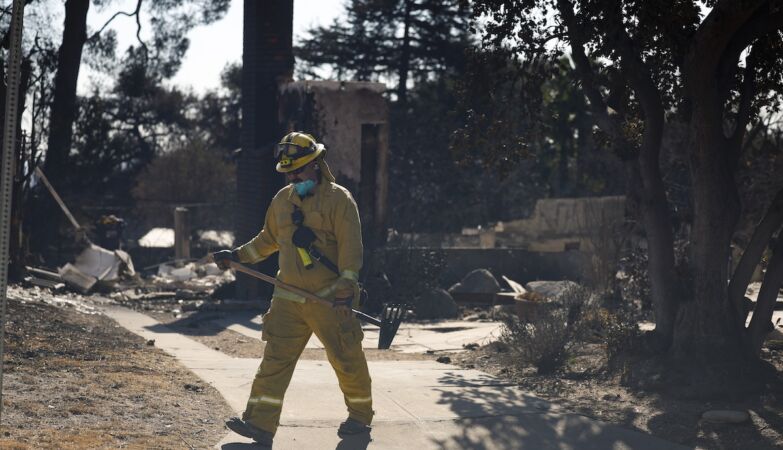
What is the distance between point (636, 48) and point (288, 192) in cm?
401

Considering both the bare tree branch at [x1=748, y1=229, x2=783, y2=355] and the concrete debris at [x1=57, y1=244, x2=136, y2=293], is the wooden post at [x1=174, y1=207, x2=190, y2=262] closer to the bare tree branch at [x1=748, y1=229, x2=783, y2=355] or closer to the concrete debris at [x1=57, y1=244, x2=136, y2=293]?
the concrete debris at [x1=57, y1=244, x2=136, y2=293]

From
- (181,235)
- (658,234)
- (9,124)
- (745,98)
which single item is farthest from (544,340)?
(181,235)

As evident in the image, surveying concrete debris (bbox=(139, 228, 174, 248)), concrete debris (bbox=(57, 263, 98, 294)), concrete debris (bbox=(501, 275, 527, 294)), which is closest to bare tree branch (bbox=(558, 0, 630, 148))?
concrete debris (bbox=(501, 275, 527, 294))

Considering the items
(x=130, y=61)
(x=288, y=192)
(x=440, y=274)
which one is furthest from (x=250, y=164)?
(x=130, y=61)

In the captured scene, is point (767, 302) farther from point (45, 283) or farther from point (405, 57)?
point (405, 57)

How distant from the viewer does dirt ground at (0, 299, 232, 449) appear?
620cm

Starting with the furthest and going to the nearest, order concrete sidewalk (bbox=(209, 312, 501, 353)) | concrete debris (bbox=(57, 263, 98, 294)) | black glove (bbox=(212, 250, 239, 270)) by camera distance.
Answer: concrete debris (bbox=(57, 263, 98, 294)) < concrete sidewalk (bbox=(209, 312, 501, 353)) < black glove (bbox=(212, 250, 239, 270))

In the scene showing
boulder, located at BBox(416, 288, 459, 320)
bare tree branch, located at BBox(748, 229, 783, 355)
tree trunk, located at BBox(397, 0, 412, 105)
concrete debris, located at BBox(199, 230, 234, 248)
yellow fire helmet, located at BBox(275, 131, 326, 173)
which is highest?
tree trunk, located at BBox(397, 0, 412, 105)

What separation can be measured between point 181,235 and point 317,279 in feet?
61.2

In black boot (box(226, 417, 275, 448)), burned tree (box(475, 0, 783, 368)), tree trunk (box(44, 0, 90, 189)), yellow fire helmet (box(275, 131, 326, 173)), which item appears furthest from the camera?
tree trunk (box(44, 0, 90, 189))

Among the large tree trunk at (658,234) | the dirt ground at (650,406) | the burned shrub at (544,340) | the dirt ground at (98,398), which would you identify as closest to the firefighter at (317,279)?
the dirt ground at (98,398)

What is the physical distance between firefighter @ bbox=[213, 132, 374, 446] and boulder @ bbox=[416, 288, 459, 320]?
29.5ft

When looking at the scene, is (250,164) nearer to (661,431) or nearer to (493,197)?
(661,431)

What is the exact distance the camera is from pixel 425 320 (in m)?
15.4
